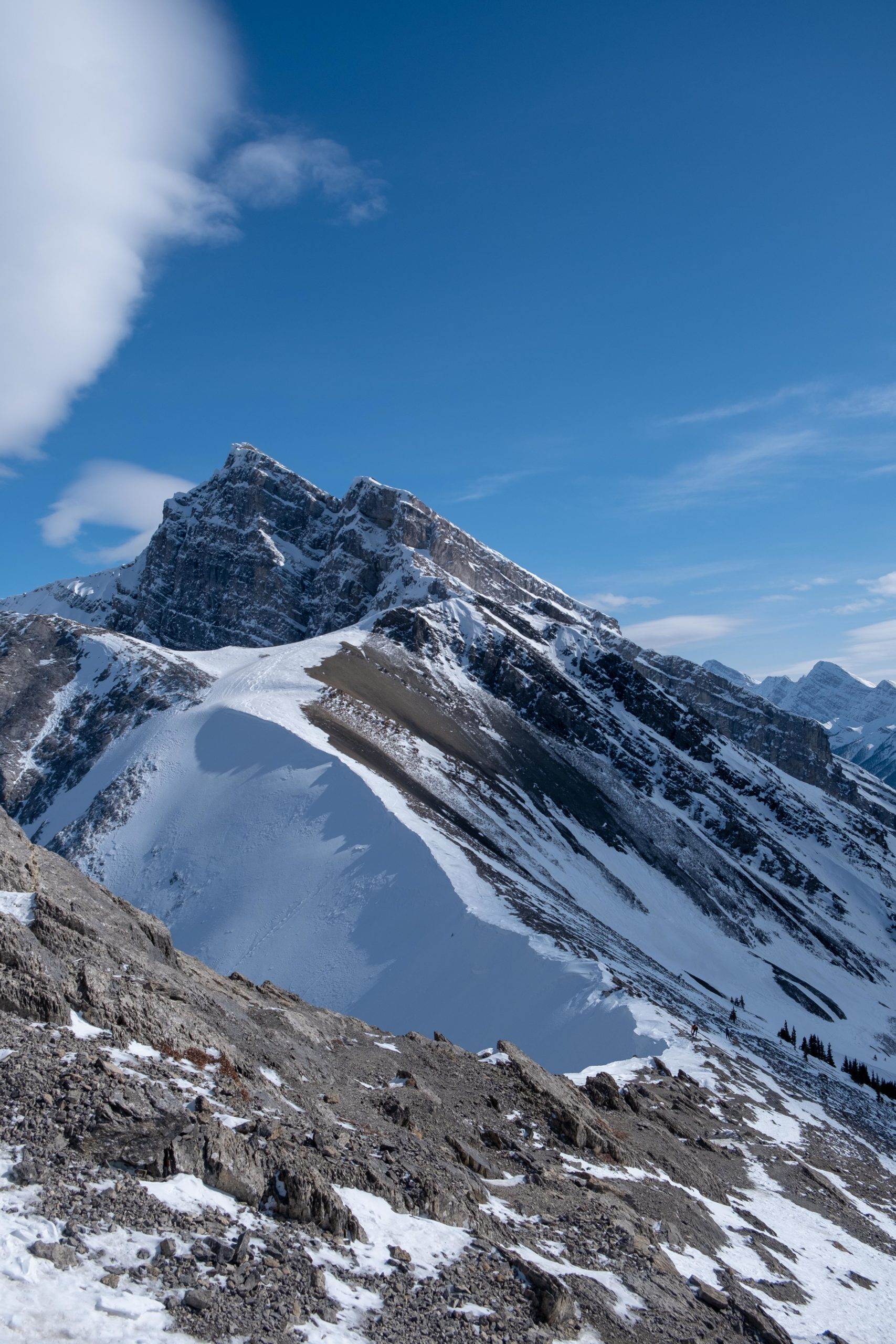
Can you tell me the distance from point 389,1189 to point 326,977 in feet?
102

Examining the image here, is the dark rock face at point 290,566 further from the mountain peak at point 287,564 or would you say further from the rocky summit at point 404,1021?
the rocky summit at point 404,1021

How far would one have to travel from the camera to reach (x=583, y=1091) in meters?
21.1

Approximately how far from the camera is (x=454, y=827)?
187 ft

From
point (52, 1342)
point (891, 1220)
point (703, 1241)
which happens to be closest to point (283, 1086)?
point (52, 1342)

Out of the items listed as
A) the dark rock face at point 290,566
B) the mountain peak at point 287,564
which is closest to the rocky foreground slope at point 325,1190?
the dark rock face at point 290,566

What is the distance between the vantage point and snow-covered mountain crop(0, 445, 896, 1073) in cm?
3994

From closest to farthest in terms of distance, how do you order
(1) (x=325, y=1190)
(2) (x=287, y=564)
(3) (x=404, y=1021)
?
(1) (x=325, y=1190)
(3) (x=404, y=1021)
(2) (x=287, y=564)

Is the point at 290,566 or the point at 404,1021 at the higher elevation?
the point at 290,566

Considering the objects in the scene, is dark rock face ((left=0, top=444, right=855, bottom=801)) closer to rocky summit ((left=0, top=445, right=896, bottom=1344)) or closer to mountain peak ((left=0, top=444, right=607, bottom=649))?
mountain peak ((left=0, top=444, right=607, bottom=649))

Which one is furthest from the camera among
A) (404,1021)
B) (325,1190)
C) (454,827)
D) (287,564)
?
(287,564)

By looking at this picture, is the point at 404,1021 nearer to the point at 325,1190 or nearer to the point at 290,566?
the point at 325,1190

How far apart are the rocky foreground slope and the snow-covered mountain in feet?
42.6

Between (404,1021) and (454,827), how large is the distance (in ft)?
70.2

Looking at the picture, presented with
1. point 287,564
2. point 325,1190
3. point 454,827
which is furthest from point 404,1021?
point 287,564
